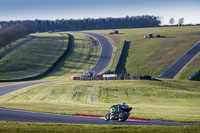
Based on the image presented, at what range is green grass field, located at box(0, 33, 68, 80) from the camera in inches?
4247

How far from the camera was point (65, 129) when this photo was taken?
2600 centimetres

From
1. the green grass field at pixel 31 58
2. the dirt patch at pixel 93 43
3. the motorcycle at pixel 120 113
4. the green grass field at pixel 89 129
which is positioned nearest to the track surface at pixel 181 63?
the green grass field at pixel 31 58

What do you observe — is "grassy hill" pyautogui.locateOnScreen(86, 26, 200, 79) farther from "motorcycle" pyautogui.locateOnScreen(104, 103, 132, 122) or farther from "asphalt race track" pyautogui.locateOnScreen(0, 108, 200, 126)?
"motorcycle" pyautogui.locateOnScreen(104, 103, 132, 122)

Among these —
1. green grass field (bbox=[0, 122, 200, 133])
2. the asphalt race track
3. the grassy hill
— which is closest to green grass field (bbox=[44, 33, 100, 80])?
the grassy hill

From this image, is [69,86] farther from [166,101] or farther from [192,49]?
[192,49]

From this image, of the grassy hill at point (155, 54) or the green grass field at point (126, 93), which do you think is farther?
the grassy hill at point (155, 54)

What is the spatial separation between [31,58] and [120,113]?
336ft

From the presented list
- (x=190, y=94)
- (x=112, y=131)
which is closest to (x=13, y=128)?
(x=112, y=131)

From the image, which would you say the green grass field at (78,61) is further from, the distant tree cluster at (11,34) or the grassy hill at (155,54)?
the distant tree cluster at (11,34)

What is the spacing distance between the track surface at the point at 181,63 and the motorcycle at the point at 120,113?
57005 mm

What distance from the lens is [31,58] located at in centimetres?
12988

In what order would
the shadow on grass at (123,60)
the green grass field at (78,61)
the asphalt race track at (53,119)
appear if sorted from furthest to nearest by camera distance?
the green grass field at (78,61) → the shadow on grass at (123,60) → the asphalt race track at (53,119)

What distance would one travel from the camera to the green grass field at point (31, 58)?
10788 centimetres

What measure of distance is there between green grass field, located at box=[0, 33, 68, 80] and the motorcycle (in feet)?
234
